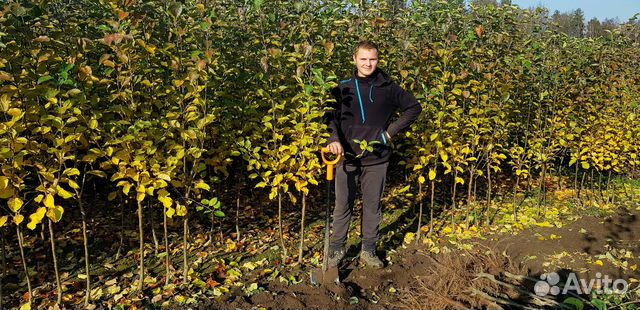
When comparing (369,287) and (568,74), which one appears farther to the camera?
(568,74)

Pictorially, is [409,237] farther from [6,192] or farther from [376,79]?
[6,192]

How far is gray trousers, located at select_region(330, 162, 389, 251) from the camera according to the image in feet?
13.5

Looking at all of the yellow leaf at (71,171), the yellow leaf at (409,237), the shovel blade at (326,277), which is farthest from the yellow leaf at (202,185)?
the yellow leaf at (409,237)

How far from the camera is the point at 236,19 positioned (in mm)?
4648

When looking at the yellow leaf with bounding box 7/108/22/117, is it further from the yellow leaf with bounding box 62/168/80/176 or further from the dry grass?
the dry grass

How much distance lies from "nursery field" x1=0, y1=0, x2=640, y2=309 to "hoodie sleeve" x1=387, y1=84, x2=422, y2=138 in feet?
1.98

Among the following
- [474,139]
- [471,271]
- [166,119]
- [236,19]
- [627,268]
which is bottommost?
[627,268]

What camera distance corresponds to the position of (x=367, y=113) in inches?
157

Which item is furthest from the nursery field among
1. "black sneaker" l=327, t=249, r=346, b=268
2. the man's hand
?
the man's hand

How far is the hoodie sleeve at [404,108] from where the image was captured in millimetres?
4023

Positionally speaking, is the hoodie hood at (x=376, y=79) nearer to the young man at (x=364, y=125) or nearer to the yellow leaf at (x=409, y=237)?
the young man at (x=364, y=125)

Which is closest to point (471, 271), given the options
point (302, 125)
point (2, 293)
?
point (302, 125)

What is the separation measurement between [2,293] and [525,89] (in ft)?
19.4

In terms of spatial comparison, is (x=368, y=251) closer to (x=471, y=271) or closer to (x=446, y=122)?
(x=471, y=271)
